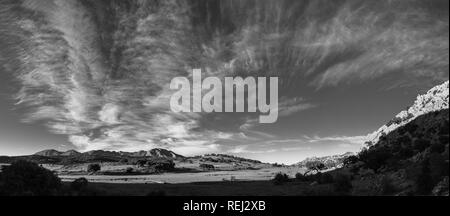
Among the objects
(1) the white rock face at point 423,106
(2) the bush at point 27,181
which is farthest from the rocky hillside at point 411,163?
(2) the bush at point 27,181

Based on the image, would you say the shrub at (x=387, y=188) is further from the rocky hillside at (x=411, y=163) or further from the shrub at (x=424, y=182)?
the shrub at (x=424, y=182)

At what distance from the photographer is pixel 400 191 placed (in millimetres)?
27141

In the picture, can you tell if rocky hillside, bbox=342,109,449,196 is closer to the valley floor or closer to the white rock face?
the white rock face

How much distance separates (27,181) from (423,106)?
1795 inches

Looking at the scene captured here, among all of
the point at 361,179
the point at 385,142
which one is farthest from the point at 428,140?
the point at 385,142

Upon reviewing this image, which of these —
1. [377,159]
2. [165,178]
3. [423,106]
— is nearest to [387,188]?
[377,159]

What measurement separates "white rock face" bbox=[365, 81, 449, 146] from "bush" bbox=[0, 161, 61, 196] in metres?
38.2

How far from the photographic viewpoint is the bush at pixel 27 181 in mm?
27609

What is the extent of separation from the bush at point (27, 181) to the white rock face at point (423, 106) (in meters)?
38.2

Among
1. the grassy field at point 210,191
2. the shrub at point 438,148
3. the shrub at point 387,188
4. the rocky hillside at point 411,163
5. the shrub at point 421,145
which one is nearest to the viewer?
the rocky hillside at point 411,163
